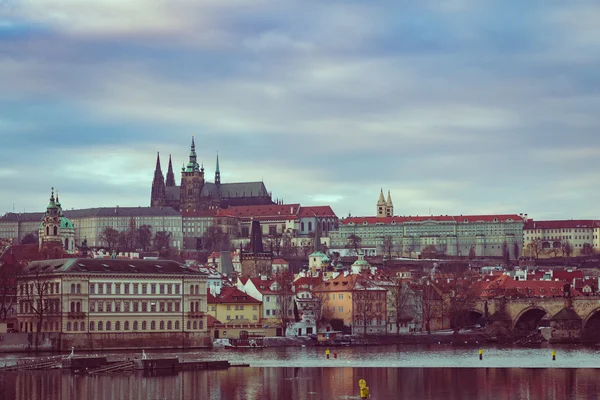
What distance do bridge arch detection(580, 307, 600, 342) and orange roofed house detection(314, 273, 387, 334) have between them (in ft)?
52.9

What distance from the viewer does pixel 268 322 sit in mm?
114688

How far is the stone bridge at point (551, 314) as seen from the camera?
4515 inches

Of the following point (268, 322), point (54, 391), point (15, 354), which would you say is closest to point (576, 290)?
point (268, 322)

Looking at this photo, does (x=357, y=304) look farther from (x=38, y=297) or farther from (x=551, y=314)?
(x=38, y=297)

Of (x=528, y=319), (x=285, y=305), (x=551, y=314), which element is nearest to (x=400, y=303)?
(x=528, y=319)

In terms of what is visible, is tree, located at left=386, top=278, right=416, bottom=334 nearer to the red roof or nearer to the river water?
the red roof

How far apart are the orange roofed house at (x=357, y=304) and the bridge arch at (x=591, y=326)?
52.9 ft

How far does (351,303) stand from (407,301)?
24.1ft

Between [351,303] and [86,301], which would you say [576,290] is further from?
[86,301]

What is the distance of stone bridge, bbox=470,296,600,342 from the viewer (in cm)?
11469

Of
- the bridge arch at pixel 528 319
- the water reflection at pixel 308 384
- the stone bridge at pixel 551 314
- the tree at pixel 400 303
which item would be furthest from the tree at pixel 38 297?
the bridge arch at pixel 528 319

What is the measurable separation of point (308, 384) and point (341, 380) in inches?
116

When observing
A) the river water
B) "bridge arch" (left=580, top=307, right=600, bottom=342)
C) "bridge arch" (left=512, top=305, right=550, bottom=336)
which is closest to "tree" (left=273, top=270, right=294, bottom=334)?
"bridge arch" (left=512, top=305, right=550, bottom=336)

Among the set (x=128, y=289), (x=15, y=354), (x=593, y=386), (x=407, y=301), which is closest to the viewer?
(x=593, y=386)
